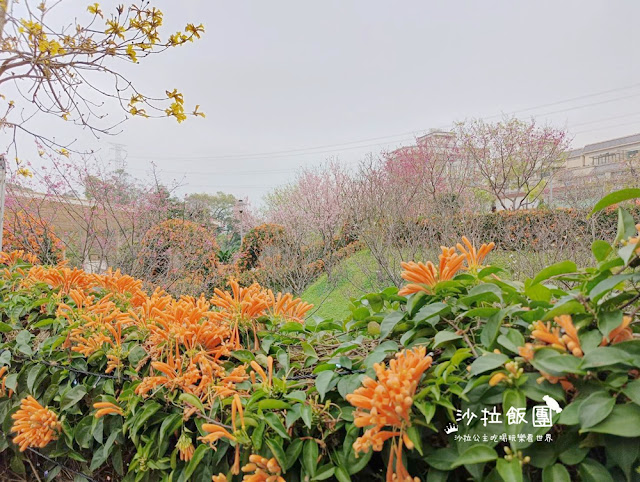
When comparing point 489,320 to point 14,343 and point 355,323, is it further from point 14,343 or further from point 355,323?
point 14,343

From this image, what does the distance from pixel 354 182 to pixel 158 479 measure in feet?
17.1

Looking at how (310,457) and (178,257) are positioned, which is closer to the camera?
(310,457)

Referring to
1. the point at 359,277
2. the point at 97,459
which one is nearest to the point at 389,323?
the point at 97,459

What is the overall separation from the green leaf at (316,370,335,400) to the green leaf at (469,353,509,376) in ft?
0.64

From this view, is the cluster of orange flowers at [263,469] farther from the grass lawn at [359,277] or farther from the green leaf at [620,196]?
the grass lawn at [359,277]

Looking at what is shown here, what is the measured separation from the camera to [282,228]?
687 centimetres

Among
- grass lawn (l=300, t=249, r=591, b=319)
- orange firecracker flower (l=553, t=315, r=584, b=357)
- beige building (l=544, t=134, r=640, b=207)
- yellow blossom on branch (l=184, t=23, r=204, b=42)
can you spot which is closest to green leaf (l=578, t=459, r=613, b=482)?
orange firecracker flower (l=553, t=315, r=584, b=357)

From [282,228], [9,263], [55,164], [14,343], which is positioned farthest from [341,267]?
[14,343]

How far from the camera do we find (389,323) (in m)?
0.67

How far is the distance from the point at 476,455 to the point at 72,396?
0.86 m

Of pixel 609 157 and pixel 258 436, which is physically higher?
pixel 609 157

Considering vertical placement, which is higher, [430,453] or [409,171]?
[409,171]

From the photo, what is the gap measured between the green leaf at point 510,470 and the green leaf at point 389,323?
0.78 ft

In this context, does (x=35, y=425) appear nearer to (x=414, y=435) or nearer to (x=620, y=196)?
(x=414, y=435)
